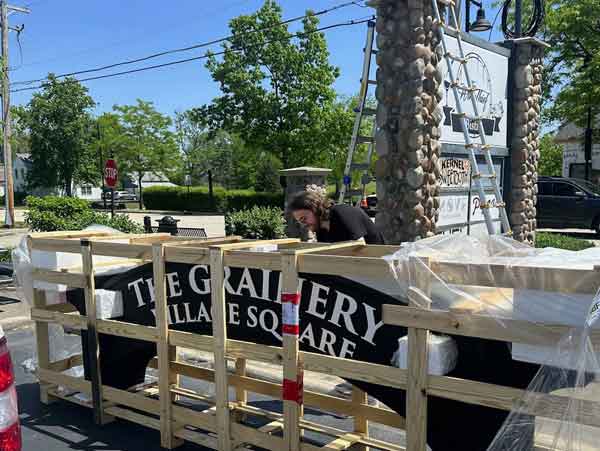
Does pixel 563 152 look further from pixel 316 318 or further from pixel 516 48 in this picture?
pixel 316 318

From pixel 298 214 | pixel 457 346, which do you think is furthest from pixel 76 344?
pixel 457 346

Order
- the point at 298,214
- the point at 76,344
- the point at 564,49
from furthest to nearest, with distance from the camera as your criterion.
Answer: the point at 564,49, the point at 76,344, the point at 298,214

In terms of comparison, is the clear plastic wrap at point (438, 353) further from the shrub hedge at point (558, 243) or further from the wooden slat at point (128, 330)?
the shrub hedge at point (558, 243)

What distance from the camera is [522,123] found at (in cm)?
946

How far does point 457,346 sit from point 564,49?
22.2 meters

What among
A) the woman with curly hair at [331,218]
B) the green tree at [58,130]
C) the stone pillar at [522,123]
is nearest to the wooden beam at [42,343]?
the woman with curly hair at [331,218]

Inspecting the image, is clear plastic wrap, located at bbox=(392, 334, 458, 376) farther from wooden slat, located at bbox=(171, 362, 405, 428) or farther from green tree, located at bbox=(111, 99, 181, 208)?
green tree, located at bbox=(111, 99, 181, 208)

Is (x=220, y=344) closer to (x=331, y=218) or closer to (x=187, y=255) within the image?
(x=187, y=255)

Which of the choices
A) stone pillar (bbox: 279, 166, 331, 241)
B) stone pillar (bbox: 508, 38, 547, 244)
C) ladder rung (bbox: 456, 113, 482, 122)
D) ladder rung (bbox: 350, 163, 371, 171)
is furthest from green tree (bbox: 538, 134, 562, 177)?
ladder rung (bbox: 456, 113, 482, 122)

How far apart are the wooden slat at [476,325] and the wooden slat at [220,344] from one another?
3.67 ft

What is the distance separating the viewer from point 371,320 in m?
2.89

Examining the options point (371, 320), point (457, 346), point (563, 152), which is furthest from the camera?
point (563, 152)

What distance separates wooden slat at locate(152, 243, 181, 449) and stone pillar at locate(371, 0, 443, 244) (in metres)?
4.15

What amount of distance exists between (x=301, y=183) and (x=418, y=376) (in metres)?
7.80
